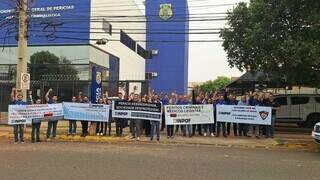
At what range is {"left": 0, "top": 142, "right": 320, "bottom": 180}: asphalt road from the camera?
38.6 feet

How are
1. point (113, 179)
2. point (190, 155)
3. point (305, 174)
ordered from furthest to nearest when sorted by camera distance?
point (190, 155) → point (305, 174) → point (113, 179)

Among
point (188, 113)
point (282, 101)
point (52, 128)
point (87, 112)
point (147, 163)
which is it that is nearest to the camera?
point (147, 163)

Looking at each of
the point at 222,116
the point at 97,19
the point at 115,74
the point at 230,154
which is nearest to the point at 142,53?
the point at 115,74

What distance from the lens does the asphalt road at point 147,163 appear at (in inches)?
463

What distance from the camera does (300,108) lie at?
30.7m

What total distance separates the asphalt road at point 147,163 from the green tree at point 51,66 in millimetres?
34702

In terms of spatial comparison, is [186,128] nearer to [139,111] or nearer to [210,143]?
[139,111]

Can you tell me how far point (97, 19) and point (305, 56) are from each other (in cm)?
3473

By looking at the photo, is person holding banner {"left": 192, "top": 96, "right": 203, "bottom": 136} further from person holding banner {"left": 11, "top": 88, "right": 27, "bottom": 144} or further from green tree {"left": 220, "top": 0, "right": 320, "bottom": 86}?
person holding banner {"left": 11, "top": 88, "right": 27, "bottom": 144}

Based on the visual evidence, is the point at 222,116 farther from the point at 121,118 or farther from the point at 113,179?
the point at 113,179

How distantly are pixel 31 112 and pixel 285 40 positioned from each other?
34.9 ft

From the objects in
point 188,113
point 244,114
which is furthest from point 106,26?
point 244,114

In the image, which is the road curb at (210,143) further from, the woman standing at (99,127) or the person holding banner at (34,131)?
the woman standing at (99,127)

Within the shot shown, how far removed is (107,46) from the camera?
203 feet
